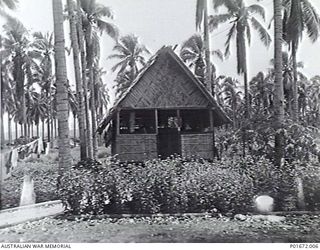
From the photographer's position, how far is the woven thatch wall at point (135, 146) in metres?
8.35

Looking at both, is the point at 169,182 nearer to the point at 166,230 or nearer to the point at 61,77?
the point at 166,230

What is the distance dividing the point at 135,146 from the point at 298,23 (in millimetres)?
3738

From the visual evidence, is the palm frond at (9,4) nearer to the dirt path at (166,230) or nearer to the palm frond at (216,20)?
the dirt path at (166,230)

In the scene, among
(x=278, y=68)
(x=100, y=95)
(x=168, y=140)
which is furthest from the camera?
(x=100, y=95)

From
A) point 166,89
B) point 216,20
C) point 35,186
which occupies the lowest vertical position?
point 35,186

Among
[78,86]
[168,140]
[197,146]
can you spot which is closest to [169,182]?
[197,146]

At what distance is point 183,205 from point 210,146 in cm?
320

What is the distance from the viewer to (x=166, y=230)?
4977 mm

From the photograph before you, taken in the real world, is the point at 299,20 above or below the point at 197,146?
above

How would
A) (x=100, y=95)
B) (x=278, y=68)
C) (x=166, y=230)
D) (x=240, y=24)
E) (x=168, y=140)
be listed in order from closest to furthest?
(x=166, y=230) → (x=278, y=68) → (x=168, y=140) → (x=240, y=24) → (x=100, y=95)

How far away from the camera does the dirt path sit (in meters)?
4.70

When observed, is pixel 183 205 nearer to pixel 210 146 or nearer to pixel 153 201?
pixel 153 201

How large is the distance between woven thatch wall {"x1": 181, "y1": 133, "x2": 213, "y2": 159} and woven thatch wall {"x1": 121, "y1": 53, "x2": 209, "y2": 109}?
2.25 ft

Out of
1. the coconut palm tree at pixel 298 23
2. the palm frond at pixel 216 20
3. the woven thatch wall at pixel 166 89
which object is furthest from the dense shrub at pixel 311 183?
the palm frond at pixel 216 20
